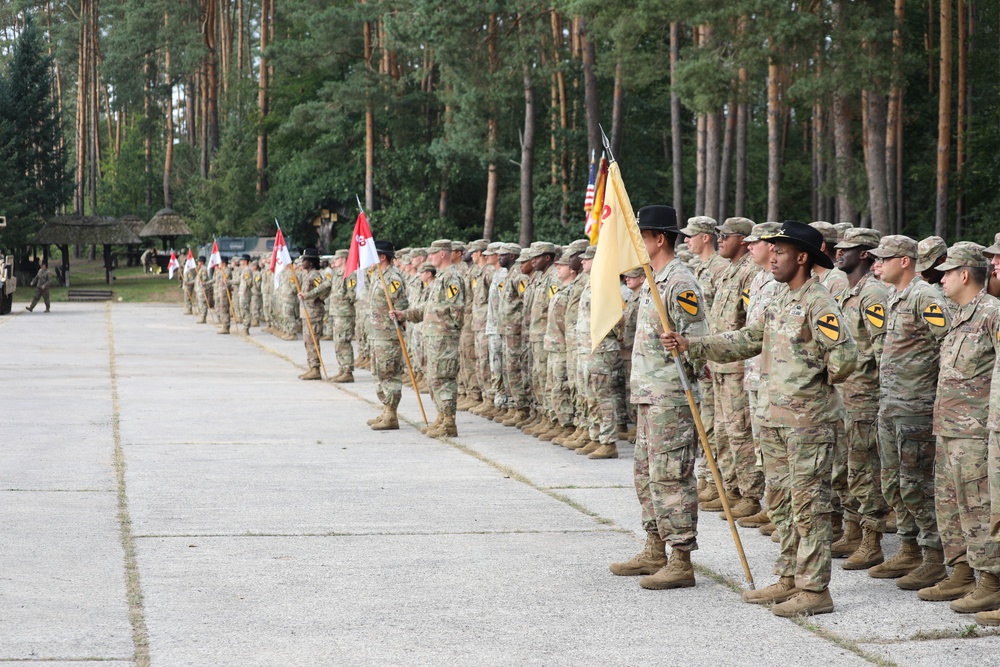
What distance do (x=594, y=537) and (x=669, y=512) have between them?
1.61 m

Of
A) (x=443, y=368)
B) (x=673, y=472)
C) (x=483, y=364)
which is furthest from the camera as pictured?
(x=483, y=364)

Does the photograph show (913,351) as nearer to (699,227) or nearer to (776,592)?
(776,592)

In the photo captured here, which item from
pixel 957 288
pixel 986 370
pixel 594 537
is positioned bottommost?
pixel 594 537

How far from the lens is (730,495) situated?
9609mm

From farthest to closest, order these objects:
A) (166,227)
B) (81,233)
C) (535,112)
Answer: (166,227), (81,233), (535,112)

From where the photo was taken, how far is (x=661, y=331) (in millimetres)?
7348

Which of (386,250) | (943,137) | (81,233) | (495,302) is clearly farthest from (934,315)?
(81,233)

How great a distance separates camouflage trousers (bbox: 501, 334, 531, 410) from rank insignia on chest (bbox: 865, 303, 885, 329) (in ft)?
23.0

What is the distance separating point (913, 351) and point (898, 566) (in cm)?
124

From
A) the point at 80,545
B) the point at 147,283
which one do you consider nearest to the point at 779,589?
the point at 80,545

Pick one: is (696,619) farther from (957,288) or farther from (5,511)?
(5,511)

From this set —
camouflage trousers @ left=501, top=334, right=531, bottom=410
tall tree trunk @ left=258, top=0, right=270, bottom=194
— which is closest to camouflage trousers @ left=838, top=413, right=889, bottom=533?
camouflage trousers @ left=501, top=334, right=531, bottom=410

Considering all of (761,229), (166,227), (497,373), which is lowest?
(497,373)

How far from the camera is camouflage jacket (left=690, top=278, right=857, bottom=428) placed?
658cm
